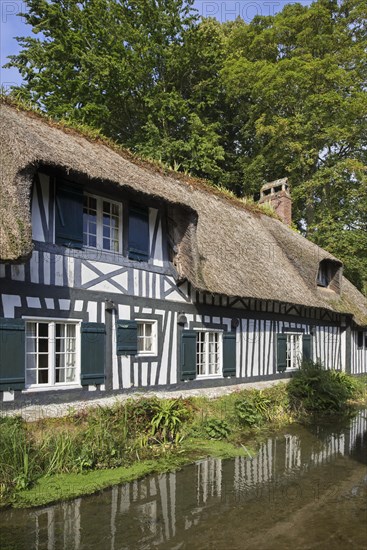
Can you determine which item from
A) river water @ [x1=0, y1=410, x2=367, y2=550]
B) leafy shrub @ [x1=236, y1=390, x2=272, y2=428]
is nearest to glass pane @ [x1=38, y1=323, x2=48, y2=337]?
river water @ [x1=0, y1=410, x2=367, y2=550]

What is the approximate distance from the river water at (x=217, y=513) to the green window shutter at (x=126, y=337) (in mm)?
2755

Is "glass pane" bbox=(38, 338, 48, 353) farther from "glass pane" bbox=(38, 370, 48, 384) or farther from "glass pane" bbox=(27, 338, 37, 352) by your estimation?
"glass pane" bbox=(38, 370, 48, 384)

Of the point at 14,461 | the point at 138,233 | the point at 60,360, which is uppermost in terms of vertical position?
the point at 138,233

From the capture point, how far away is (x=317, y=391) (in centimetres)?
1299

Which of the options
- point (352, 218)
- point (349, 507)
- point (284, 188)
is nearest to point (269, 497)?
point (349, 507)

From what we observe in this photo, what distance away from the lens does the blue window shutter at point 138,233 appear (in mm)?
9867

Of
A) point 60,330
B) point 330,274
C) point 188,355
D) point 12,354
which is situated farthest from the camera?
point 330,274

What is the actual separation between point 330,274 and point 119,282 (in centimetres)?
1010

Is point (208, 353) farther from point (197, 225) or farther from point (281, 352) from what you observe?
point (281, 352)

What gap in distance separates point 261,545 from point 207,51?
23.4 metres

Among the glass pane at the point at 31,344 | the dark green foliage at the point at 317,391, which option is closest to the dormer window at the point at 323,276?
the dark green foliage at the point at 317,391

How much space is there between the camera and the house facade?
7.64 m

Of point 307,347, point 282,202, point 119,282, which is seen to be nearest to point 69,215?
point 119,282

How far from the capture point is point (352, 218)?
22.8 meters
